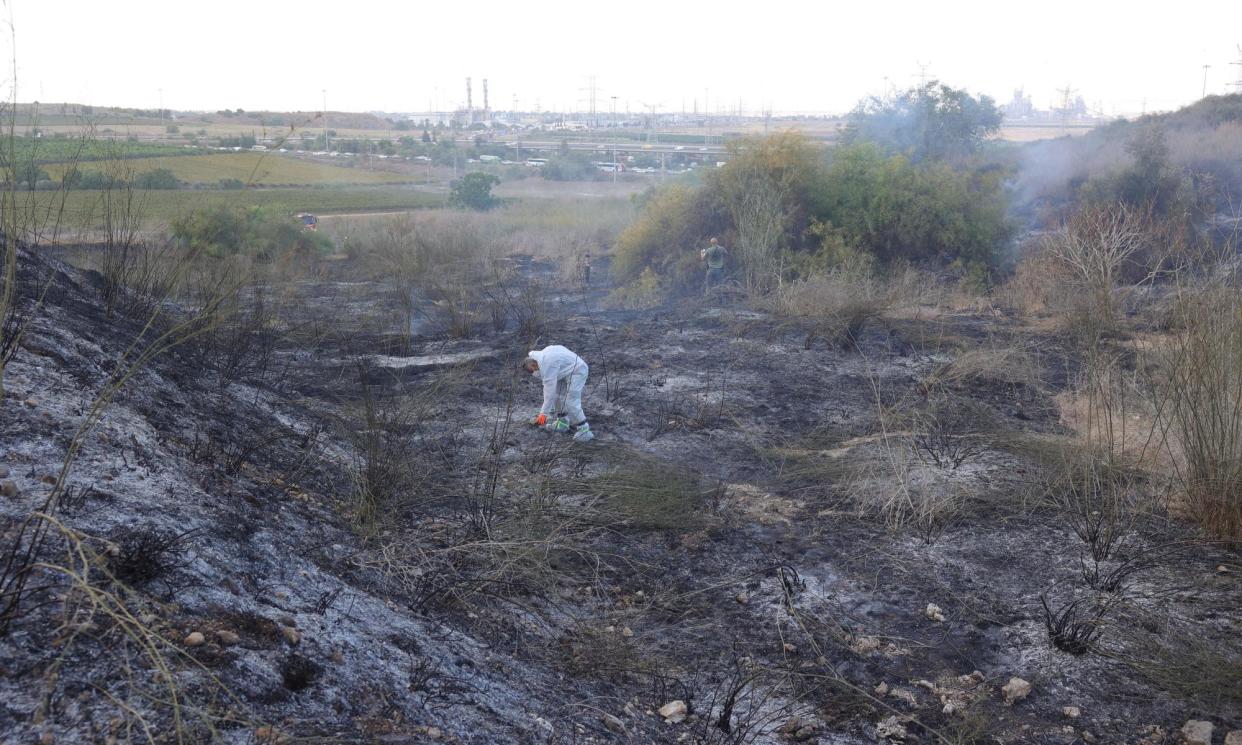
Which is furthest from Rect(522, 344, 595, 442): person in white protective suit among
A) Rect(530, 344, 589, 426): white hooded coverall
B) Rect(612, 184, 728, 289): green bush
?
Rect(612, 184, 728, 289): green bush

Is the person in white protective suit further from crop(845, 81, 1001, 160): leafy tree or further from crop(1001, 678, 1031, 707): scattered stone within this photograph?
crop(845, 81, 1001, 160): leafy tree

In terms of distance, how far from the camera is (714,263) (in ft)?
58.0

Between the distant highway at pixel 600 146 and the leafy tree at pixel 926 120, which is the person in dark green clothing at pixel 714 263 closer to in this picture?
the leafy tree at pixel 926 120

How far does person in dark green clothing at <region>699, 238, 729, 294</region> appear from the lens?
17.6 meters

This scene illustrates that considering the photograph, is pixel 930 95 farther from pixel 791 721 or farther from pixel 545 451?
pixel 791 721

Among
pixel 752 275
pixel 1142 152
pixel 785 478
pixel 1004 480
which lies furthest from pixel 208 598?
pixel 1142 152

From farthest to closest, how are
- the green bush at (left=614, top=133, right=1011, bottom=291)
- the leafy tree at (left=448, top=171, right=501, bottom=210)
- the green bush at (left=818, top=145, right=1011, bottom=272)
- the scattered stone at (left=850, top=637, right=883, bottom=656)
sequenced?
the leafy tree at (left=448, top=171, right=501, bottom=210) < the green bush at (left=818, top=145, right=1011, bottom=272) < the green bush at (left=614, top=133, right=1011, bottom=291) < the scattered stone at (left=850, top=637, right=883, bottom=656)

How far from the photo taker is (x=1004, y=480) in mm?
7465

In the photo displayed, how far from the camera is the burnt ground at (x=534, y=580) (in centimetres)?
336

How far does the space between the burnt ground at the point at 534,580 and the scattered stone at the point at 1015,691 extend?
0.20ft

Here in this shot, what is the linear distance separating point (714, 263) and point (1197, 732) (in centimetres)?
1400

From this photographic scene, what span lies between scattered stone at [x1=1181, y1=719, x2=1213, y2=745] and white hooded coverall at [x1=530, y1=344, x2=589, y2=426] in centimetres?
558

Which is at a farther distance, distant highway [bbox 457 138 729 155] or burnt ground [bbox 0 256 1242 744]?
distant highway [bbox 457 138 729 155]

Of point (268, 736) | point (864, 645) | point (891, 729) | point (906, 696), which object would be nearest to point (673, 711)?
point (891, 729)
